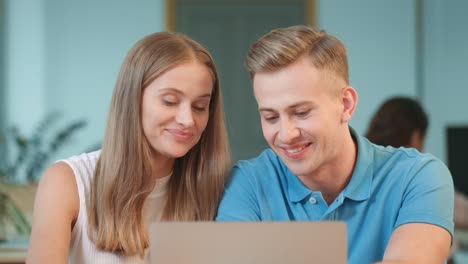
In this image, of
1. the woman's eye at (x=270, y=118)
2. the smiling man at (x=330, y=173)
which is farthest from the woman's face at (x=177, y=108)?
the woman's eye at (x=270, y=118)

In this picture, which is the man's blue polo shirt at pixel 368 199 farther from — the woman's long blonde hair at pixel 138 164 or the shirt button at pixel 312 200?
the woman's long blonde hair at pixel 138 164

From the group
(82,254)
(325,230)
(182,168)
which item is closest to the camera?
(325,230)

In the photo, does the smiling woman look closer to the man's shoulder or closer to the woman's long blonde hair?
the woman's long blonde hair

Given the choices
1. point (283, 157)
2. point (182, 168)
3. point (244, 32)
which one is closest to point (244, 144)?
point (244, 32)

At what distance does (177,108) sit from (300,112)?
1.36 feet

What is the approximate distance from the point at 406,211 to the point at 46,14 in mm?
5590

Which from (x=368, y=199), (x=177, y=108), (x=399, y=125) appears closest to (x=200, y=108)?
(x=177, y=108)

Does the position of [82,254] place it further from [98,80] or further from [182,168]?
[98,80]

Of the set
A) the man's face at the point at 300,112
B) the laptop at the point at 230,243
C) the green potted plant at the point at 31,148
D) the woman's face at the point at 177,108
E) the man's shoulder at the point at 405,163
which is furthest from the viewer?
the green potted plant at the point at 31,148

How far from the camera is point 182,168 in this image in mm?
2143

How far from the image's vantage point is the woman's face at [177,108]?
6.31ft

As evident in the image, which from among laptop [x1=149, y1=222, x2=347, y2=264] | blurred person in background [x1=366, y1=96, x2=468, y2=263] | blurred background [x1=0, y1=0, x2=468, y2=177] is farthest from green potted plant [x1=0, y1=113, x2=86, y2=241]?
laptop [x1=149, y1=222, x2=347, y2=264]

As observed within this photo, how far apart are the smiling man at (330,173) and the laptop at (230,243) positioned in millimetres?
299

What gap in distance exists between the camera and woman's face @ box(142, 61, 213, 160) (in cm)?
192
